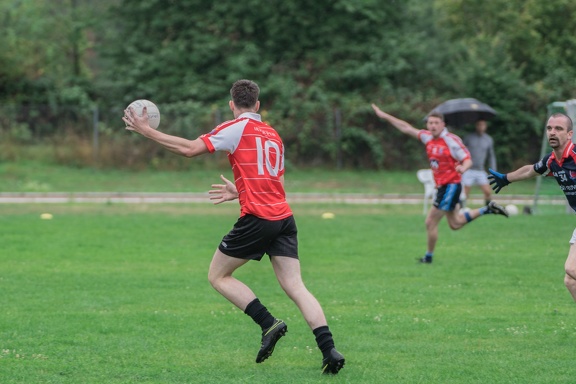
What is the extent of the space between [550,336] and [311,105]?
26967 mm

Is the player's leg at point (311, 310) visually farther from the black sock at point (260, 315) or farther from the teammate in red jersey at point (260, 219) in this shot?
the black sock at point (260, 315)

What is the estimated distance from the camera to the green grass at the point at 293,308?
25.4 feet

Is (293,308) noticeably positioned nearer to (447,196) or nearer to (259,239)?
(259,239)

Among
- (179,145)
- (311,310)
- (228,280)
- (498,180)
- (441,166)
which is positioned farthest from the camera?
(441,166)

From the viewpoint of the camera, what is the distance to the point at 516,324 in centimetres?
961

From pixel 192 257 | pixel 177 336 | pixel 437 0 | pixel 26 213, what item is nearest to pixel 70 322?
pixel 177 336

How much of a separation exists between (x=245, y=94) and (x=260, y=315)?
1742 millimetres

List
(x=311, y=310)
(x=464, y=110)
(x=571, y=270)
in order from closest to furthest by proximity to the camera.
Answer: (x=311, y=310), (x=571, y=270), (x=464, y=110)

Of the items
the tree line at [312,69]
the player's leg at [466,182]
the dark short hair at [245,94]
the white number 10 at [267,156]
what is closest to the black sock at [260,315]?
the white number 10 at [267,156]

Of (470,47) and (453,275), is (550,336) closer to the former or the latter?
(453,275)

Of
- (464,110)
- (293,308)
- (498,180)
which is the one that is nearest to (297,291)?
(498,180)

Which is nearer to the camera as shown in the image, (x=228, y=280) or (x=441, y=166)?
(x=228, y=280)

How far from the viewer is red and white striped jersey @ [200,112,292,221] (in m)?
7.57

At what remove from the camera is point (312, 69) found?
129 feet
